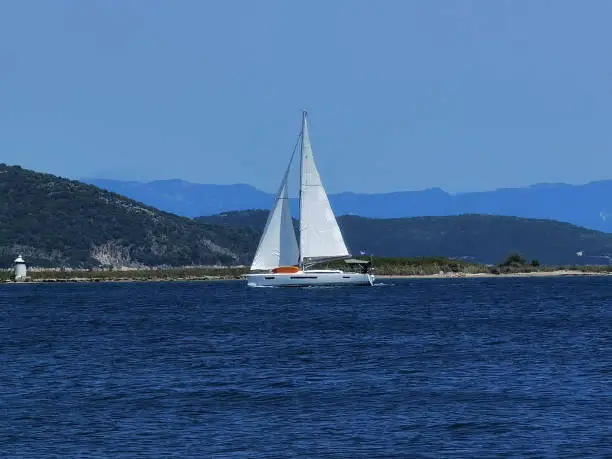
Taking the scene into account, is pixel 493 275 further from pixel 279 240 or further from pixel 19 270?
pixel 279 240

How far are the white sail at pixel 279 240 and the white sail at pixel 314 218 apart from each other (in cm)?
95

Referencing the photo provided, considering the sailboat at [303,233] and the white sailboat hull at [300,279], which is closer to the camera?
the sailboat at [303,233]

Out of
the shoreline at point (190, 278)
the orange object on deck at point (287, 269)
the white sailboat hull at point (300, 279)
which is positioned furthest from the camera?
the shoreline at point (190, 278)

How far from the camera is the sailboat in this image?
3880 inches

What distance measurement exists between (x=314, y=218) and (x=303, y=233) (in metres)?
1.40

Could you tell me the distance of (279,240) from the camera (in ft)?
326

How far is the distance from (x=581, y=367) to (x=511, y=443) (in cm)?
1431

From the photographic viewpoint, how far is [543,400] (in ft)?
119

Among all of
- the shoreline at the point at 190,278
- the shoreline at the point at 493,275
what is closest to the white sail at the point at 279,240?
the shoreline at the point at 190,278

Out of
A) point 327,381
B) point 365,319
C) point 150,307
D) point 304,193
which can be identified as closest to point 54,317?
point 150,307

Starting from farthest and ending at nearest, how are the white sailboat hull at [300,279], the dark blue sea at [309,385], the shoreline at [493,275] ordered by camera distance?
the shoreline at [493,275] < the white sailboat hull at [300,279] < the dark blue sea at [309,385]

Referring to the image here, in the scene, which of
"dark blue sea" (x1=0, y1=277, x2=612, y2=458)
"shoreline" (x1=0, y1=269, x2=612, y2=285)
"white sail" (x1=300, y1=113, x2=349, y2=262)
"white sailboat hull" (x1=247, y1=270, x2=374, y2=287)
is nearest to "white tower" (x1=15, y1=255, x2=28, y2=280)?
"shoreline" (x1=0, y1=269, x2=612, y2=285)

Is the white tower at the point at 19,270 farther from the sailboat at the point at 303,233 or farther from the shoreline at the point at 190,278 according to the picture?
the sailboat at the point at 303,233

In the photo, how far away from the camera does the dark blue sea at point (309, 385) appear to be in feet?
101
